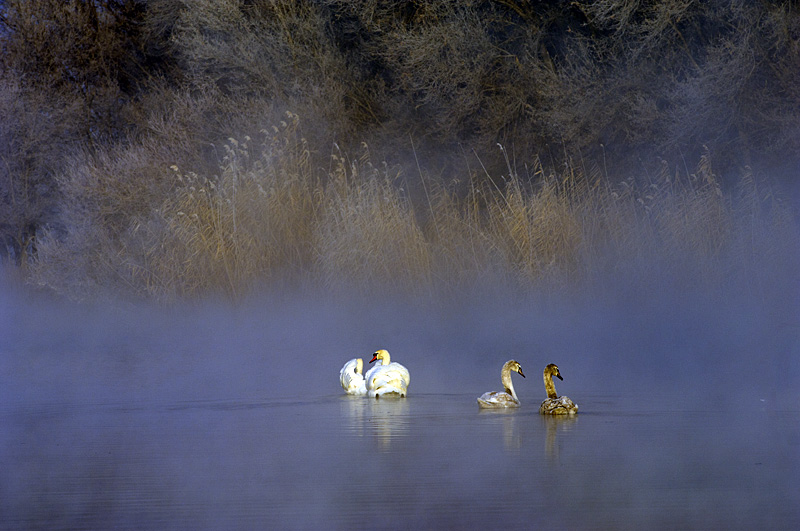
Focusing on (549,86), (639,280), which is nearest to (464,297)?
(639,280)

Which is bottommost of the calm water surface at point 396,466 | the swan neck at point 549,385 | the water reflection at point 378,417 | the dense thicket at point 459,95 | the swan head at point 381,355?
the calm water surface at point 396,466

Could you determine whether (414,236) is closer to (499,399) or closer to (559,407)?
(499,399)

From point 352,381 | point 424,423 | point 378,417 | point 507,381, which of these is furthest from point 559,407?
point 352,381

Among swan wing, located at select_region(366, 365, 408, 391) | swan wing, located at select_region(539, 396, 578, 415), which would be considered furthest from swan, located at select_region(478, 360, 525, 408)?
swan wing, located at select_region(366, 365, 408, 391)

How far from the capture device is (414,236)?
459 inches

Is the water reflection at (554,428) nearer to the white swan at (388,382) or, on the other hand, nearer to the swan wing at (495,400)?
the swan wing at (495,400)

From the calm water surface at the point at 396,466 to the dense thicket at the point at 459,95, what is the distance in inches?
270

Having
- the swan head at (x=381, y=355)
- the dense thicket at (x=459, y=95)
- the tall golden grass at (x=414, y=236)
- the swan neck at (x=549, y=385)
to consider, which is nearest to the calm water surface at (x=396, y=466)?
the swan neck at (x=549, y=385)

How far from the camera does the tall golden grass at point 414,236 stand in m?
11.5

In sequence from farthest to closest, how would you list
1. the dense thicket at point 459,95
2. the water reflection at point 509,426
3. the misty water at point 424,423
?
the dense thicket at point 459,95, the water reflection at point 509,426, the misty water at point 424,423

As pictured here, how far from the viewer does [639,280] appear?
37.0 feet

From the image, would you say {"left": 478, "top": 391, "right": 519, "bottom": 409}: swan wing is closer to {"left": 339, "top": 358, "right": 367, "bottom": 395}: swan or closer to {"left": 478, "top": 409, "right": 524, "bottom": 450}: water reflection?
{"left": 478, "top": 409, "right": 524, "bottom": 450}: water reflection

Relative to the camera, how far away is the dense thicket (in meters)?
13.3

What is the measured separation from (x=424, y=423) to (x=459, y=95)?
9443 millimetres
